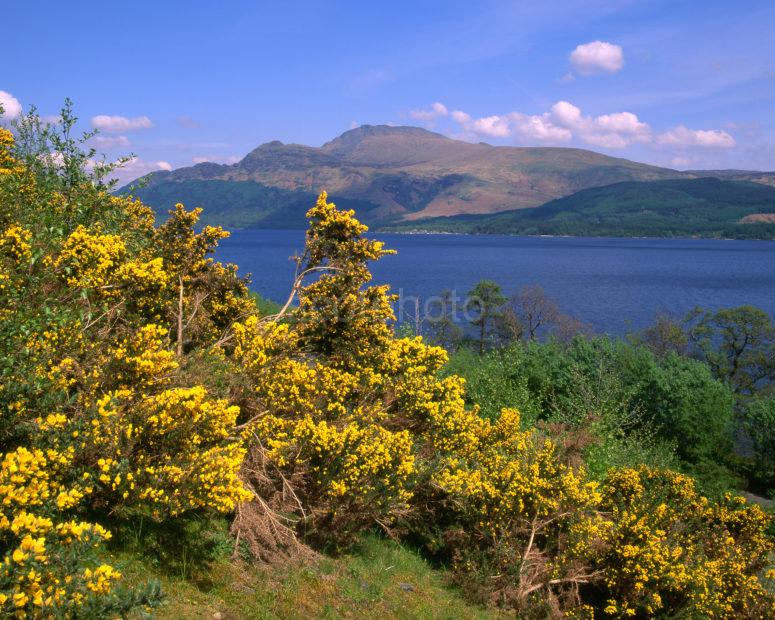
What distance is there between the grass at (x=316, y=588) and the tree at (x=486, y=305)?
2555 inches

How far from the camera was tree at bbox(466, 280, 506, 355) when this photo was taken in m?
80.3

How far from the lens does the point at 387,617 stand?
12570 mm

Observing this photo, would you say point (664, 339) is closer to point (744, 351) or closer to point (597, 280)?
point (744, 351)

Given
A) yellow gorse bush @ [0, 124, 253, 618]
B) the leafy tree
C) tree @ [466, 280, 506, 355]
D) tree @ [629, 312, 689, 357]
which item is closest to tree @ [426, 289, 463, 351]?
tree @ [466, 280, 506, 355]

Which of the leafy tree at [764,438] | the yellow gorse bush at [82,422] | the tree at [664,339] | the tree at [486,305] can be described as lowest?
the leafy tree at [764,438]

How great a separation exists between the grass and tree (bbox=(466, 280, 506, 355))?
213ft

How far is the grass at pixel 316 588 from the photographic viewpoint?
34.1ft

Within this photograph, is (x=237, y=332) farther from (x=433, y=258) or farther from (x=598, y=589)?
(x=433, y=258)

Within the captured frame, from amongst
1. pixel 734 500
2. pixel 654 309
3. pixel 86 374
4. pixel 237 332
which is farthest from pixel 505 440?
pixel 654 309

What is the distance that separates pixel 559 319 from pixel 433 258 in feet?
350

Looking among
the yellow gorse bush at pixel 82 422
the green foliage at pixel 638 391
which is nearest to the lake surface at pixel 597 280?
the green foliage at pixel 638 391

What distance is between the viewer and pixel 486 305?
8038 centimetres

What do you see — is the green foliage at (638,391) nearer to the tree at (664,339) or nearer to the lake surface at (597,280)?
the tree at (664,339)

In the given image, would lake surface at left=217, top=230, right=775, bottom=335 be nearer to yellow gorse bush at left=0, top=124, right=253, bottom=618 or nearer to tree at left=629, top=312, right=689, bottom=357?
tree at left=629, top=312, right=689, bottom=357
